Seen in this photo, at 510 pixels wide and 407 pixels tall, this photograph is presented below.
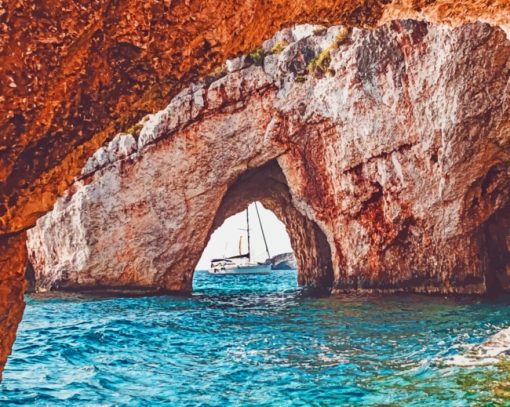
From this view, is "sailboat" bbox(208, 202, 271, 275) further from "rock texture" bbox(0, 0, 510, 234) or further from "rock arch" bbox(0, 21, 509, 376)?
"rock texture" bbox(0, 0, 510, 234)

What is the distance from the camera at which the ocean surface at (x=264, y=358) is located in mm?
8195

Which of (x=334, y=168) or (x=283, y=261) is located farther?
(x=283, y=261)

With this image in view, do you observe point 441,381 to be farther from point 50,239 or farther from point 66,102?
point 50,239

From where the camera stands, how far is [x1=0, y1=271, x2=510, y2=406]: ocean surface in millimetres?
8195

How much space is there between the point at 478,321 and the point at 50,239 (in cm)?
2589

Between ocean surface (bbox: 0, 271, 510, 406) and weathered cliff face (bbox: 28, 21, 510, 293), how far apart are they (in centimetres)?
401

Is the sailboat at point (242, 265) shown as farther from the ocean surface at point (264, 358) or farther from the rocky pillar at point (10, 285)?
the rocky pillar at point (10, 285)

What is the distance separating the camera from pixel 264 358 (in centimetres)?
1103

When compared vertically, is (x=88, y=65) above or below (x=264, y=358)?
above

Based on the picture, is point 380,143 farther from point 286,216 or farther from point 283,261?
point 283,261

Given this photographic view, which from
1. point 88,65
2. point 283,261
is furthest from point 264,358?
point 283,261

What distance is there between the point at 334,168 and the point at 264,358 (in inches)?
563

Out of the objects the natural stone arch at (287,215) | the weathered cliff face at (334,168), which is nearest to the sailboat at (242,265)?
the natural stone arch at (287,215)

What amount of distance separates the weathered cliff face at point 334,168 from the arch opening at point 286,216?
0.15 metres
